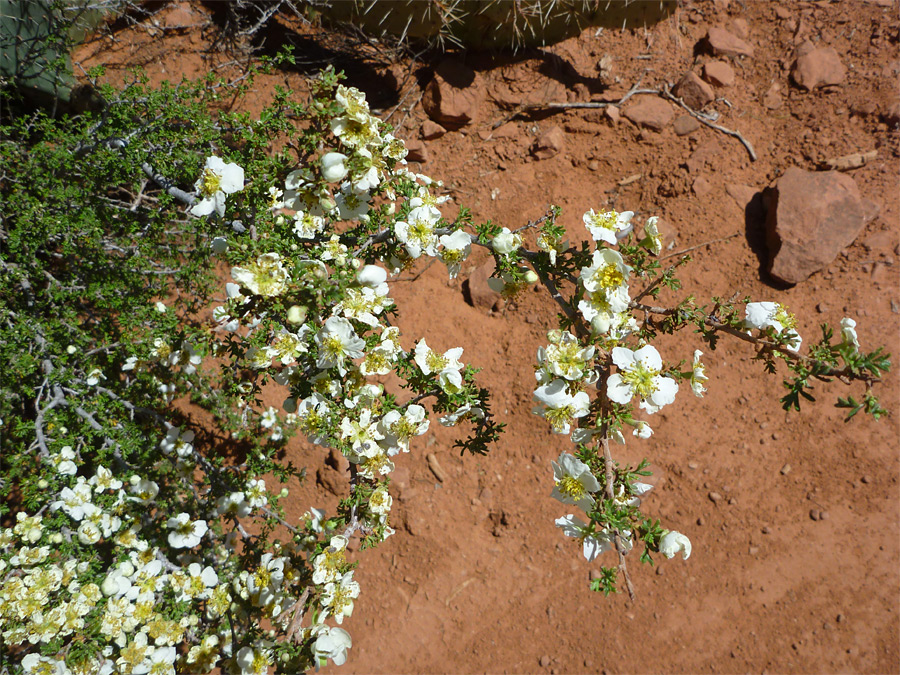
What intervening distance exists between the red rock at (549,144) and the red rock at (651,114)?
0.48 meters

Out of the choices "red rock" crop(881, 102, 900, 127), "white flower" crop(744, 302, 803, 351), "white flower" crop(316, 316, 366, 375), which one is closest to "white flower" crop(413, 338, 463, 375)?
"white flower" crop(316, 316, 366, 375)

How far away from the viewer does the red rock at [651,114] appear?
375 centimetres

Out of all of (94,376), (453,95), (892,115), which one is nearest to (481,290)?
(453,95)

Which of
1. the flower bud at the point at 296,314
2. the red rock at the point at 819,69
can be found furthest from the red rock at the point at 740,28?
the flower bud at the point at 296,314

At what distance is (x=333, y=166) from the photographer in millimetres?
1462

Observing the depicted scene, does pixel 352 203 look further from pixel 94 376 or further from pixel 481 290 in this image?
pixel 481 290

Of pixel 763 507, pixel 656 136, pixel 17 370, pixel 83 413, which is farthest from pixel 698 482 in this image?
pixel 17 370

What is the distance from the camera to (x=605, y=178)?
3750 millimetres

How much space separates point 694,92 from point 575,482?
3.34m

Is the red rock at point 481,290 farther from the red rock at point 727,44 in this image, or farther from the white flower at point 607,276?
the red rock at point 727,44

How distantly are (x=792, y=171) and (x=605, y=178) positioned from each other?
1.15 meters

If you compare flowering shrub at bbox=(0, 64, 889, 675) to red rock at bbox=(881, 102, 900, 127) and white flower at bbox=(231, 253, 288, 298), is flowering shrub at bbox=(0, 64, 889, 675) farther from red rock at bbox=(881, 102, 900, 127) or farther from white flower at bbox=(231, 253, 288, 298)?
→ red rock at bbox=(881, 102, 900, 127)

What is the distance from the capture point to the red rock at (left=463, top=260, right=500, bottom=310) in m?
3.51

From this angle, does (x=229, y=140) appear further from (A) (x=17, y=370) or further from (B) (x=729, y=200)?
(B) (x=729, y=200)
